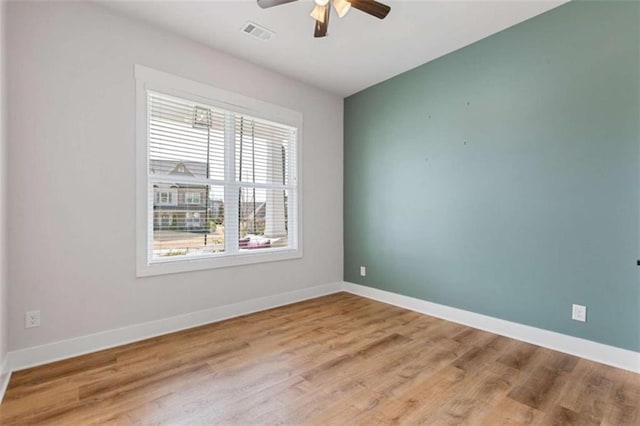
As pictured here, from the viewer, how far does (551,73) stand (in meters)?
2.59

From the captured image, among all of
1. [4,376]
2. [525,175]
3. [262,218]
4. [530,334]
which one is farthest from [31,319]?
[525,175]

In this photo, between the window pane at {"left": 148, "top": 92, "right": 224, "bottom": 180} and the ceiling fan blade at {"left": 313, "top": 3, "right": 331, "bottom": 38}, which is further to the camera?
the window pane at {"left": 148, "top": 92, "right": 224, "bottom": 180}

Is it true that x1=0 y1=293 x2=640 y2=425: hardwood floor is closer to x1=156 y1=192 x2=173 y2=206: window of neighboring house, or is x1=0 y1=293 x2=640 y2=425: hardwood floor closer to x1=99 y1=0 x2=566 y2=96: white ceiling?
x1=156 y1=192 x2=173 y2=206: window of neighboring house

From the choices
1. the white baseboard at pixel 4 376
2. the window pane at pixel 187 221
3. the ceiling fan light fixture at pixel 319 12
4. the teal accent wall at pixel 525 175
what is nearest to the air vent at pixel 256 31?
the ceiling fan light fixture at pixel 319 12

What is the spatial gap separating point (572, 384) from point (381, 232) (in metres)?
2.34

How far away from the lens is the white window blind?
290 centimetres

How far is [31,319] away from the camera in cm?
225

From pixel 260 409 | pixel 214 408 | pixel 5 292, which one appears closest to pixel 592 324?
pixel 260 409

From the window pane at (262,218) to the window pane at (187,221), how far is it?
28 centimetres

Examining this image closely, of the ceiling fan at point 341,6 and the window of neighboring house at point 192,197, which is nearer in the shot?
the ceiling fan at point 341,6

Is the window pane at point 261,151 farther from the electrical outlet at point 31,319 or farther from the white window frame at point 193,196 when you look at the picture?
the electrical outlet at point 31,319

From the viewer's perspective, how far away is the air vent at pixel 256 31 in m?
2.77

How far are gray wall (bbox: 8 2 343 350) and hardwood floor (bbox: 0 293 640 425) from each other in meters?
0.37

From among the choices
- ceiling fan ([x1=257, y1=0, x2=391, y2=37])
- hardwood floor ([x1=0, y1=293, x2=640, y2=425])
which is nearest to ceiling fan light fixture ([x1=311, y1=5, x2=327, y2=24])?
ceiling fan ([x1=257, y1=0, x2=391, y2=37])
